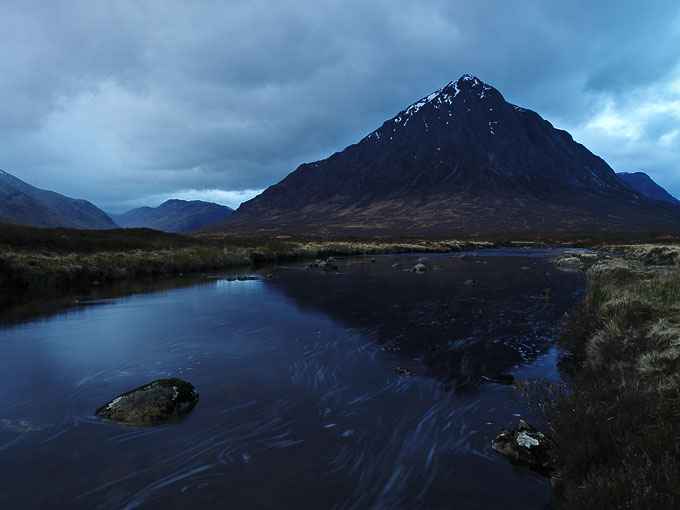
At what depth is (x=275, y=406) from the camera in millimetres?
8523

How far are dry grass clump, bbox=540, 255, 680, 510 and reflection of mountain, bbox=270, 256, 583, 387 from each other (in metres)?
2.93

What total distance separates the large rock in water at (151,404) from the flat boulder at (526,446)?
6577mm

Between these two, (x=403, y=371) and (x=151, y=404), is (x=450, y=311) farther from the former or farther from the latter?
(x=151, y=404)

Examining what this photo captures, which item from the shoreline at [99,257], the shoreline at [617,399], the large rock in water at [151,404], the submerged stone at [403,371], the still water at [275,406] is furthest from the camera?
the shoreline at [99,257]

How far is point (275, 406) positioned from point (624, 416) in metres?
6.56

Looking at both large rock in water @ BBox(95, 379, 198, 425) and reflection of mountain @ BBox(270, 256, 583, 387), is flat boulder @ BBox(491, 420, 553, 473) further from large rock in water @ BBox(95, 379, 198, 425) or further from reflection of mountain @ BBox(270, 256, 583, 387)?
large rock in water @ BBox(95, 379, 198, 425)

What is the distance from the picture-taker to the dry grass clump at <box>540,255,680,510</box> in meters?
3.59

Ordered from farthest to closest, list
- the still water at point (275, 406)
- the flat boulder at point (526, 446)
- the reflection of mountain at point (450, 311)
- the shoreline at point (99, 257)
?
the shoreline at point (99, 257) < the reflection of mountain at point (450, 311) < the flat boulder at point (526, 446) < the still water at point (275, 406)

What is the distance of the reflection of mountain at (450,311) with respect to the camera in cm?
1202

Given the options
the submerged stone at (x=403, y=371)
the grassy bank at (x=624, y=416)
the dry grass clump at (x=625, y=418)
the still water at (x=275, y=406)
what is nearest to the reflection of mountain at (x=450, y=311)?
the still water at (x=275, y=406)

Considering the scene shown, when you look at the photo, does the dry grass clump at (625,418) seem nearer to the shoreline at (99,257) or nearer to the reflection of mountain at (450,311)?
the reflection of mountain at (450,311)

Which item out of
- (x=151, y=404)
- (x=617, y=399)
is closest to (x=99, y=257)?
(x=151, y=404)

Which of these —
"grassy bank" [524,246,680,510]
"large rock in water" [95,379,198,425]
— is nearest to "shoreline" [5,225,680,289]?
"large rock in water" [95,379,198,425]

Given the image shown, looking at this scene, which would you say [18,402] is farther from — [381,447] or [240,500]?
[381,447]
